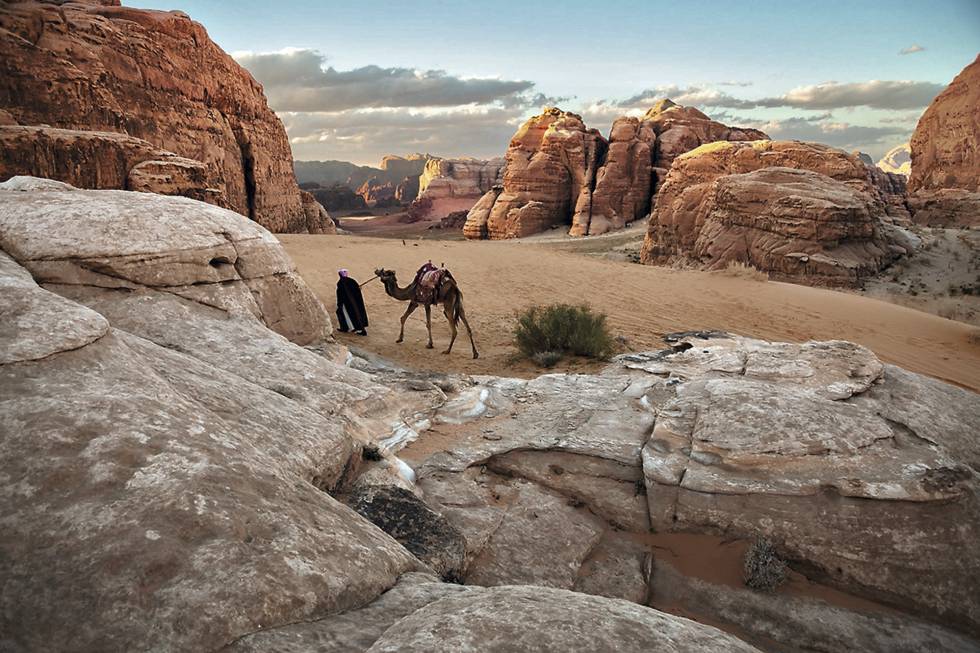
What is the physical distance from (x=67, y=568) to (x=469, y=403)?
417cm

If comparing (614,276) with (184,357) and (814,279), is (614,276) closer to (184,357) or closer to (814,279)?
(814,279)

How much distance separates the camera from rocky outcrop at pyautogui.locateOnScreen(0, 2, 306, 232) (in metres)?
16.8

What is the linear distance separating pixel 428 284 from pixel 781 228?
14679 millimetres

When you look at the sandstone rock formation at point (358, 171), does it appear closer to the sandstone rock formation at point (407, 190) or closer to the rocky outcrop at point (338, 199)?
the sandstone rock formation at point (407, 190)

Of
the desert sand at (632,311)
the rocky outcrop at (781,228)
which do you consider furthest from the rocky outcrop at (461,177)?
the desert sand at (632,311)

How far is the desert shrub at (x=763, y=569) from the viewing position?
3682 mm

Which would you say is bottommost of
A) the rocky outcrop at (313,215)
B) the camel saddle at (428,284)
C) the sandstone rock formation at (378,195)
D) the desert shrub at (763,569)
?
the sandstone rock formation at (378,195)

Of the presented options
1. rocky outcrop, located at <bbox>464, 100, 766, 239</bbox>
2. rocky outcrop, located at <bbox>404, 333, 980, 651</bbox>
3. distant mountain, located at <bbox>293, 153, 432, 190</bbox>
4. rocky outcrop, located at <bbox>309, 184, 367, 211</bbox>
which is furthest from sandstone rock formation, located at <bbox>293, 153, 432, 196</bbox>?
rocky outcrop, located at <bbox>404, 333, 980, 651</bbox>

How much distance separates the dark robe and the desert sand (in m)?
0.36

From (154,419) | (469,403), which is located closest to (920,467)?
(469,403)

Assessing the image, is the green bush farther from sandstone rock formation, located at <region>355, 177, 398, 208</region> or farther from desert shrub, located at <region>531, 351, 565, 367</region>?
sandstone rock formation, located at <region>355, 177, 398, 208</region>

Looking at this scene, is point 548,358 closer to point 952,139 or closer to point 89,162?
point 89,162

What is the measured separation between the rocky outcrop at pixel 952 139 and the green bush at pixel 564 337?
4819 centimetres

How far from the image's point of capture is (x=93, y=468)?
7.18 ft
